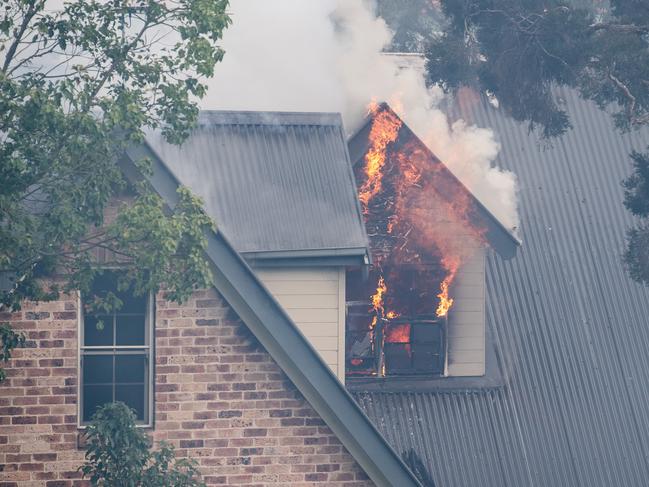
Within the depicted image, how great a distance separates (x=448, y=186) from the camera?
43.8 ft

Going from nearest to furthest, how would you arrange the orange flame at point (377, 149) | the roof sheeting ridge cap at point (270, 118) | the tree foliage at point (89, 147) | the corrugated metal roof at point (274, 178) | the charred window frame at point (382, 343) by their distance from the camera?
the tree foliage at point (89, 147), the corrugated metal roof at point (274, 178), the roof sheeting ridge cap at point (270, 118), the orange flame at point (377, 149), the charred window frame at point (382, 343)

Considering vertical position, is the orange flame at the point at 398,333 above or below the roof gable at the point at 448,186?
below

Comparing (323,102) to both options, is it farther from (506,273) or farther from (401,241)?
(506,273)

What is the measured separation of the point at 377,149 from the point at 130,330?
4.59m

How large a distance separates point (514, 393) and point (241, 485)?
493 centimetres

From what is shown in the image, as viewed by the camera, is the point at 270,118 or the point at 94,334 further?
the point at 270,118

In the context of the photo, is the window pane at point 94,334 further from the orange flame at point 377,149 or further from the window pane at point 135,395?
the orange flame at point 377,149

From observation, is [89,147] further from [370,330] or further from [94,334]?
[370,330]

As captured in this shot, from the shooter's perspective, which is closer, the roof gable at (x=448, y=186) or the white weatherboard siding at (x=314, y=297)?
the white weatherboard siding at (x=314, y=297)

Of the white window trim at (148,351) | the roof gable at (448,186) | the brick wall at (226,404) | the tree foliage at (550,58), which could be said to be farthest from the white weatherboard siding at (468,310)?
the white window trim at (148,351)

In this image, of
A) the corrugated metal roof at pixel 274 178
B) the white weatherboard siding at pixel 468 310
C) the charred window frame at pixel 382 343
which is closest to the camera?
the corrugated metal roof at pixel 274 178

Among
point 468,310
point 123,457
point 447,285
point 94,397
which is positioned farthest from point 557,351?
point 123,457

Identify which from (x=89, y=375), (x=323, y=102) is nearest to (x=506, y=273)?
(x=323, y=102)

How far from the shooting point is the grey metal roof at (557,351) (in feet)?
44.3
